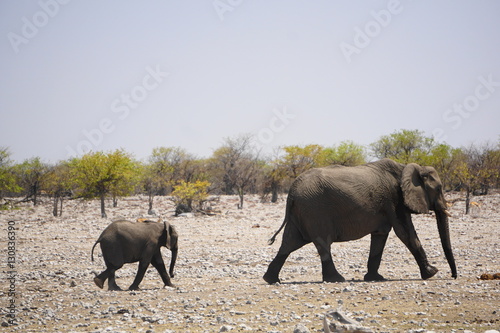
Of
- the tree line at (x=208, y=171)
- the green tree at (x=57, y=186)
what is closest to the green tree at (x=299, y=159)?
the tree line at (x=208, y=171)

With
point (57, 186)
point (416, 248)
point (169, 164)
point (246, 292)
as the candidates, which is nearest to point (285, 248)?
point (246, 292)

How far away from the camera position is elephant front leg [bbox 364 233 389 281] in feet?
42.5

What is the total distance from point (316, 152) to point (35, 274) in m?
45.3

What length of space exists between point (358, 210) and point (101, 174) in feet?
103

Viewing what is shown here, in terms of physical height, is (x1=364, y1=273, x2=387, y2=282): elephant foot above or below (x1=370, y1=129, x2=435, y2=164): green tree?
below

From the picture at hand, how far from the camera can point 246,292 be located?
37.2ft

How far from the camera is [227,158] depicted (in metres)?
69.7

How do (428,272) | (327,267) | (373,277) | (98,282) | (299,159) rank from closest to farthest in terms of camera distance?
(327,267), (428,272), (373,277), (98,282), (299,159)

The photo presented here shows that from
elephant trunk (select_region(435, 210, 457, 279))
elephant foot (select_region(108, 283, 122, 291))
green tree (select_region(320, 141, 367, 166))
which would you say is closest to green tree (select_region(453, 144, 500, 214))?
green tree (select_region(320, 141, 367, 166))

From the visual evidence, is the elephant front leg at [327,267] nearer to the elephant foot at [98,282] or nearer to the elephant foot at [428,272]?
the elephant foot at [428,272]

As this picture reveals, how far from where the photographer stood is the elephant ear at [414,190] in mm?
12891

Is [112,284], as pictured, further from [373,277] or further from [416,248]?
[416,248]

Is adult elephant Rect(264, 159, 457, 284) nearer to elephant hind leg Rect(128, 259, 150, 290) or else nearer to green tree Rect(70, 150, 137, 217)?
elephant hind leg Rect(128, 259, 150, 290)

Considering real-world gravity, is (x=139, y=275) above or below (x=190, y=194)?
below
